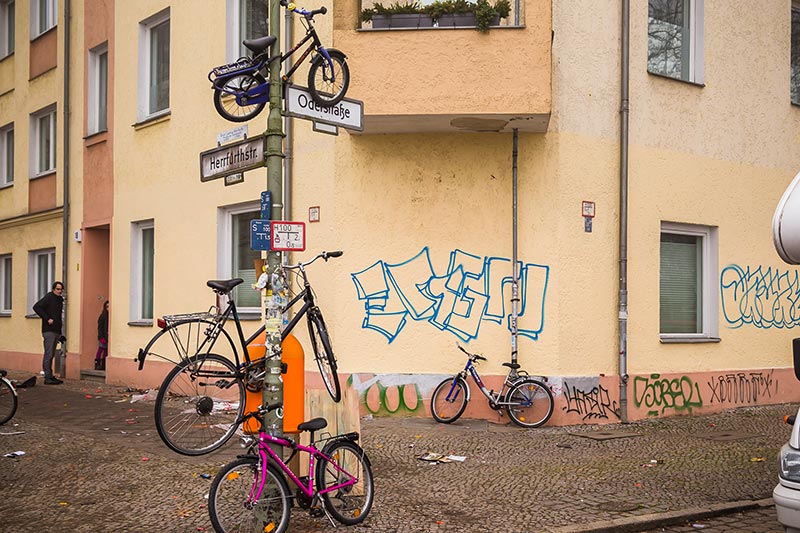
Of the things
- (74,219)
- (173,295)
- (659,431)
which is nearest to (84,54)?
(74,219)

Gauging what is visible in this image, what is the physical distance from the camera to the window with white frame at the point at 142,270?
48.9 feet

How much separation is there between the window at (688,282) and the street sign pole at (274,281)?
743 centimetres

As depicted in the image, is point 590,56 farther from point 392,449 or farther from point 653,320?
point 392,449

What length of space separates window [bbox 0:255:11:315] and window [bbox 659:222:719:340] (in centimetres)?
1534

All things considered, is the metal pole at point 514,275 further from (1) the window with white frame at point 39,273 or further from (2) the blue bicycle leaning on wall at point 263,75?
(1) the window with white frame at point 39,273

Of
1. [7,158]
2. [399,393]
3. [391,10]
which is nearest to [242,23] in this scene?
[391,10]

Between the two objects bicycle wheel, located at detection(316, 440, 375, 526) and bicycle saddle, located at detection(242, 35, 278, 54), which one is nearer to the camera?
bicycle saddle, located at detection(242, 35, 278, 54)

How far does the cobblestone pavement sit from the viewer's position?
20.9 feet

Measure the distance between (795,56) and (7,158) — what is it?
1734 centimetres

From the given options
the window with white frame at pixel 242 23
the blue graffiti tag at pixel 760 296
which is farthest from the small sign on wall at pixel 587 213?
the window with white frame at pixel 242 23

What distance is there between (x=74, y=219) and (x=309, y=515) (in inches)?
491

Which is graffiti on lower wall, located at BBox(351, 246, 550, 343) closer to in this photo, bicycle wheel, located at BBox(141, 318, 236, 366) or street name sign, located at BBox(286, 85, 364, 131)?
bicycle wheel, located at BBox(141, 318, 236, 366)

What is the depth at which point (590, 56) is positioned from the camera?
10984mm

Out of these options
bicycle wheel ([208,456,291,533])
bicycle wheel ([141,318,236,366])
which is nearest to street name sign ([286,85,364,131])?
bicycle wheel ([141,318,236,366])
